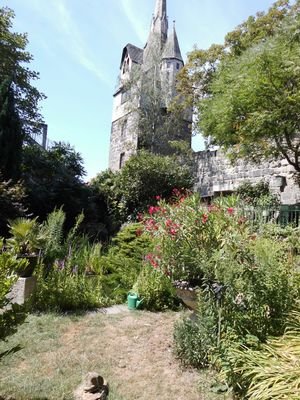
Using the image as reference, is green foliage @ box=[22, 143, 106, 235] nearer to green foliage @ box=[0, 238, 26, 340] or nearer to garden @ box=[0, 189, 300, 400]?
garden @ box=[0, 189, 300, 400]

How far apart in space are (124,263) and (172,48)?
1633cm

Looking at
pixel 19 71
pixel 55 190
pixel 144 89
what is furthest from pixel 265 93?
pixel 144 89

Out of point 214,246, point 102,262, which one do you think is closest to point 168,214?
point 214,246

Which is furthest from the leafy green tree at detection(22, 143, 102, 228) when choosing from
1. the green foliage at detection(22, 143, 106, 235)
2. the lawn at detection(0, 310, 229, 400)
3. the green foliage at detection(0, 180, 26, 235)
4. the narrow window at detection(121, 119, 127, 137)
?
the narrow window at detection(121, 119, 127, 137)

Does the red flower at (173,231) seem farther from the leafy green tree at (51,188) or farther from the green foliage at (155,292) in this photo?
the leafy green tree at (51,188)

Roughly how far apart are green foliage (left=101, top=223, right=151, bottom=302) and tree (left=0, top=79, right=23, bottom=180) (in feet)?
13.7

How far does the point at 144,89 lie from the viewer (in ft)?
54.0

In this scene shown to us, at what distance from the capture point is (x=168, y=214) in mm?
3711

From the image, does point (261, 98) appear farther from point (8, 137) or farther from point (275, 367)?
point (8, 137)

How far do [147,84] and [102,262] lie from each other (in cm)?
1311

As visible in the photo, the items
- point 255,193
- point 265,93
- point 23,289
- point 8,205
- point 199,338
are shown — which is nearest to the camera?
point 199,338

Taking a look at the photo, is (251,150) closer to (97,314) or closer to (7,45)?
(97,314)

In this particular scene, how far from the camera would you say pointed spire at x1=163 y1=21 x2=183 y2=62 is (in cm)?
1802

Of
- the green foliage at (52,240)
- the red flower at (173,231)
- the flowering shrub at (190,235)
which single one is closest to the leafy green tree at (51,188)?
the green foliage at (52,240)
